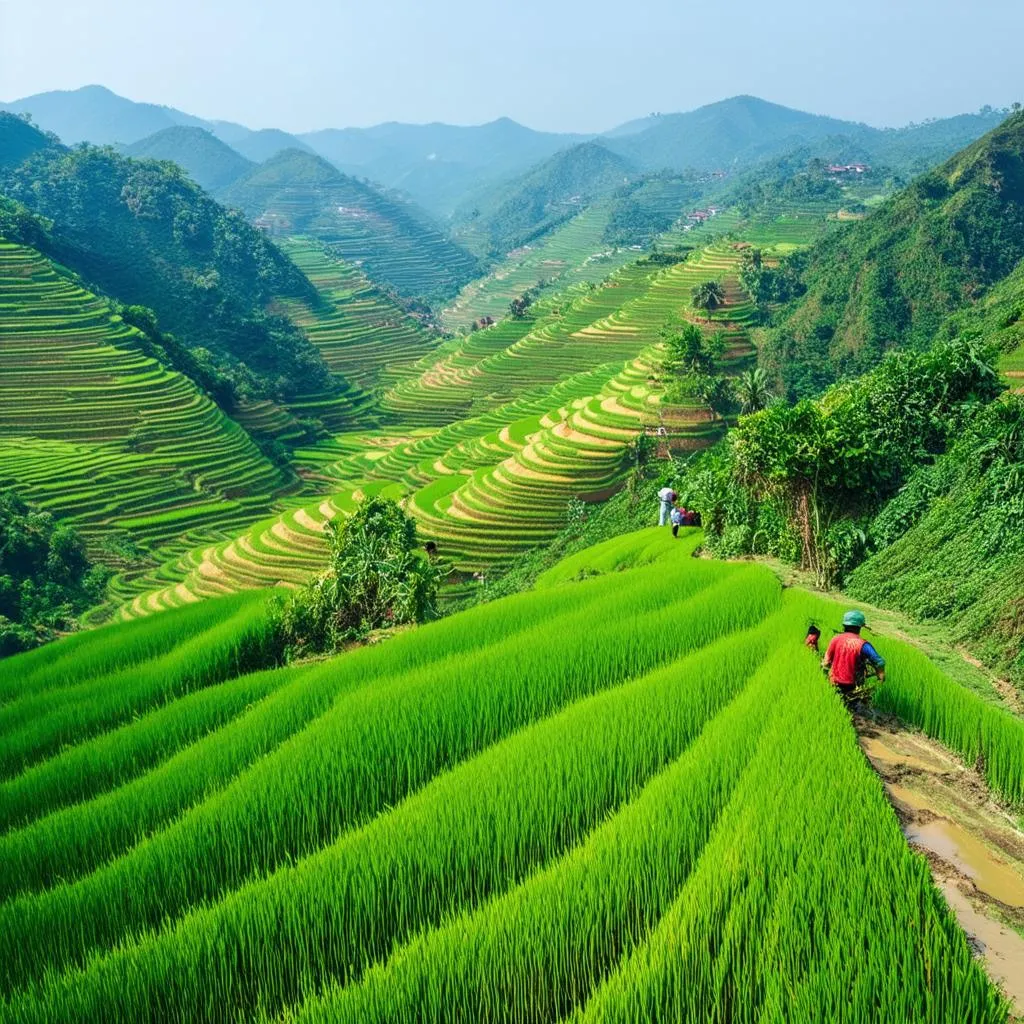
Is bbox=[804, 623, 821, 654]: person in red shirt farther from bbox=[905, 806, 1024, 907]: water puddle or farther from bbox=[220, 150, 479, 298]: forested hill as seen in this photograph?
bbox=[220, 150, 479, 298]: forested hill

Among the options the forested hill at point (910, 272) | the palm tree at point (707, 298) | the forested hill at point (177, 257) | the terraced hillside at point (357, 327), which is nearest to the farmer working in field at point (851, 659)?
the forested hill at point (910, 272)

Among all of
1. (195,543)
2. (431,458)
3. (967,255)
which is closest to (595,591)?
(195,543)

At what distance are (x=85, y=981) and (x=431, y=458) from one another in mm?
45204

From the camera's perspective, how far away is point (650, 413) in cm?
3897

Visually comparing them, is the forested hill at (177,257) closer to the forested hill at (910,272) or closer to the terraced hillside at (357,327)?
the terraced hillside at (357,327)

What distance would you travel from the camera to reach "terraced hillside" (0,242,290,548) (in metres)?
37.9

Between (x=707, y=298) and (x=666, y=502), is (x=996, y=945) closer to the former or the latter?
(x=666, y=502)

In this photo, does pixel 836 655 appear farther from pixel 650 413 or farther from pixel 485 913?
pixel 650 413

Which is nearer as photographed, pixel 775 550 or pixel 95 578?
pixel 775 550

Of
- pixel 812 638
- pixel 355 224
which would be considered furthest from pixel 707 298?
pixel 355 224

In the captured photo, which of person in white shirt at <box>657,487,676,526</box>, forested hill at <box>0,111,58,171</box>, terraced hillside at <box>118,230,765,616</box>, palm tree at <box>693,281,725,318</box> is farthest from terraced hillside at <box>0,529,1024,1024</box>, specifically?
forested hill at <box>0,111,58,171</box>

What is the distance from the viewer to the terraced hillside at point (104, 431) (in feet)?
124

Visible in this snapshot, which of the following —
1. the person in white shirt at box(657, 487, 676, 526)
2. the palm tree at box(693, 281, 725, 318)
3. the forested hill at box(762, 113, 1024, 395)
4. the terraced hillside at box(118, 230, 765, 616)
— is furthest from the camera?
the palm tree at box(693, 281, 725, 318)

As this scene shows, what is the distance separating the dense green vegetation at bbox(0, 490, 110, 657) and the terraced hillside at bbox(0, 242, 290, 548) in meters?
2.41
